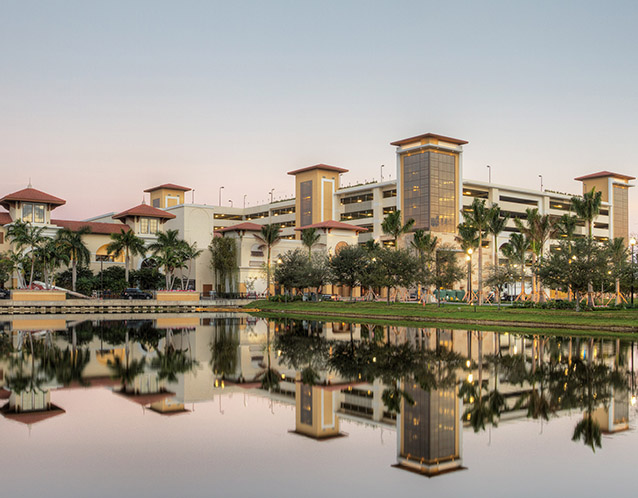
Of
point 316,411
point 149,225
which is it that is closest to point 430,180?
point 149,225

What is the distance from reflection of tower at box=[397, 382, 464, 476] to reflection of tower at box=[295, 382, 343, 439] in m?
1.42

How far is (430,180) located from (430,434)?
298 ft

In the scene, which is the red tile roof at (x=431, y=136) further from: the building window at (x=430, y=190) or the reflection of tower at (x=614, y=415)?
the reflection of tower at (x=614, y=415)

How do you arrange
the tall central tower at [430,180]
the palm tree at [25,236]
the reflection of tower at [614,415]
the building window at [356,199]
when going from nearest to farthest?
the reflection of tower at [614,415]
the palm tree at [25,236]
the tall central tower at [430,180]
the building window at [356,199]

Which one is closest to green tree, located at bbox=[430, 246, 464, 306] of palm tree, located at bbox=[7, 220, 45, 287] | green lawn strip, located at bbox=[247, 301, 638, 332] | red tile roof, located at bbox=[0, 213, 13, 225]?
green lawn strip, located at bbox=[247, 301, 638, 332]

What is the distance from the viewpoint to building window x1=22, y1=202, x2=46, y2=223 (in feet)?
271

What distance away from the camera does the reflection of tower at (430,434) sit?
10.4 metres

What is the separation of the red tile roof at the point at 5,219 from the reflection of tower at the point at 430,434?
7853 cm

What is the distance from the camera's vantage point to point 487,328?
42781 mm

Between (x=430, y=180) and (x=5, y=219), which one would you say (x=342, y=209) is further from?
(x=5, y=219)

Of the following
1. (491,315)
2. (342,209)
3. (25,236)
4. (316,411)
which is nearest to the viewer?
(316,411)

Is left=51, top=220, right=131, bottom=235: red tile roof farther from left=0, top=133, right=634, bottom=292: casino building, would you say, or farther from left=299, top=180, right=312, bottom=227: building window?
left=299, top=180, right=312, bottom=227: building window

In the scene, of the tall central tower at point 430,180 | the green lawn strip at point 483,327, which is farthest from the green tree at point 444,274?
the tall central tower at point 430,180

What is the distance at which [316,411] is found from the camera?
14.3 m
